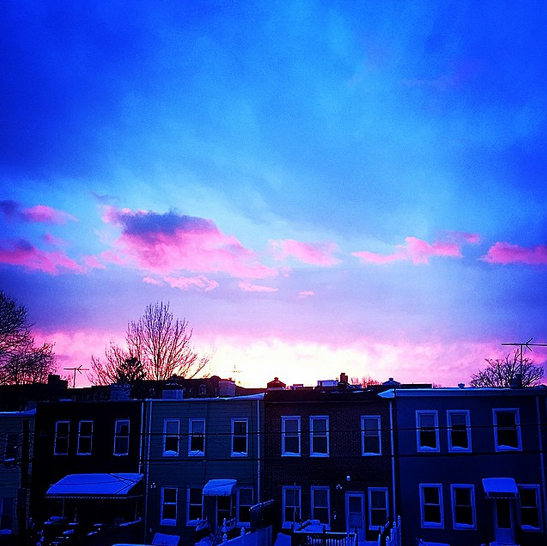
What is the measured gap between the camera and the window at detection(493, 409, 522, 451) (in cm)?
3167

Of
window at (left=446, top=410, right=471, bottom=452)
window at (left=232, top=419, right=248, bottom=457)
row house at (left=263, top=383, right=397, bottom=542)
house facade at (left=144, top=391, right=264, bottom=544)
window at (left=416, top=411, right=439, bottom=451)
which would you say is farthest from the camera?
window at (left=232, top=419, right=248, bottom=457)

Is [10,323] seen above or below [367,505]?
above

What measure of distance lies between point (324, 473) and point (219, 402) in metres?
7.17

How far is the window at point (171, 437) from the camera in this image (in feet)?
117

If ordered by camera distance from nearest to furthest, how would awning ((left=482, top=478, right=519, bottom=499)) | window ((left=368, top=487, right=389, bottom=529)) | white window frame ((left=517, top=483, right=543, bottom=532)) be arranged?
awning ((left=482, top=478, right=519, bottom=499))
white window frame ((left=517, top=483, right=543, bottom=532))
window ((left=368, top=487, right=389, bottom=529))

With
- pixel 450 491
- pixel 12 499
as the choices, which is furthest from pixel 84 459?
pixel 450 491

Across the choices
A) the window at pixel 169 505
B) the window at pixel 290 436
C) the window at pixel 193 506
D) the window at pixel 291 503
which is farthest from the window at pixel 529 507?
the window at pixel 169 505

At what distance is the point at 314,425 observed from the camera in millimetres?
34375

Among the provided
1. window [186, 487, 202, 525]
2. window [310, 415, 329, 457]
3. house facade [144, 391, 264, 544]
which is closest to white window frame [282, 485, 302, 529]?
house facade [144, 391, 264, 544]

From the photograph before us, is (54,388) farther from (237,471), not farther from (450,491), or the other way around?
(450,491)

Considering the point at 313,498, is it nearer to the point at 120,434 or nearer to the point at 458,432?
the point at 458,432

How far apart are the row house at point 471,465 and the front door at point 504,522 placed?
0.05 metres

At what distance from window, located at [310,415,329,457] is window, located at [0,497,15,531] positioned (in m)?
19.1

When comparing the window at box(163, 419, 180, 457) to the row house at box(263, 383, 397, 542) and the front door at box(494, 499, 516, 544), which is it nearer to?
the row house at box(263, 383, 397, 542)
